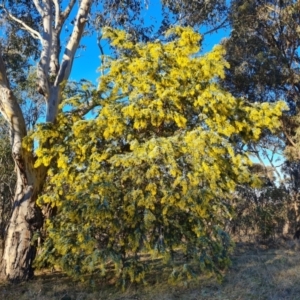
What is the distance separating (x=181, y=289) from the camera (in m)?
5.97

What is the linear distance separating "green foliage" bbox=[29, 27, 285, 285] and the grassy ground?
0.28m

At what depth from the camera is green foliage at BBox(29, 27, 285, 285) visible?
5.64 m

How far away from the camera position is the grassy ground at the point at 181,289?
220 inches

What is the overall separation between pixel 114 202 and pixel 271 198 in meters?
9.27

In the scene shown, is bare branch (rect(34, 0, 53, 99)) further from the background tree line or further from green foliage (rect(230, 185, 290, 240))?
green foliage (rect(230, 185, 290, 240))

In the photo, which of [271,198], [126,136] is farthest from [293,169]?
[126,136]

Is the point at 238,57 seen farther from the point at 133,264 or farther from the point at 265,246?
the point at 133,264

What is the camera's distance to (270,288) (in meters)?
5.97

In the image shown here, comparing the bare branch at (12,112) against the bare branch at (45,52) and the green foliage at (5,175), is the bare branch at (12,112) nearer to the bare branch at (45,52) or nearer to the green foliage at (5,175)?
the bare branch at (45,52)

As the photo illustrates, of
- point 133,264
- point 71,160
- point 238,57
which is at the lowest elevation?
point 133,264

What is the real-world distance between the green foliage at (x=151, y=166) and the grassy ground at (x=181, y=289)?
276 mm

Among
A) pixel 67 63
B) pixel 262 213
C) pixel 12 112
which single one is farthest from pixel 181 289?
pixel 262 213

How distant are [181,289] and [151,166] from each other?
2.05 metres

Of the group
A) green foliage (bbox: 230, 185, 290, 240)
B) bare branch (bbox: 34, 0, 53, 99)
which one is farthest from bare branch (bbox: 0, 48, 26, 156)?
green foliage (bbox: 230, 185, 290, 240)
